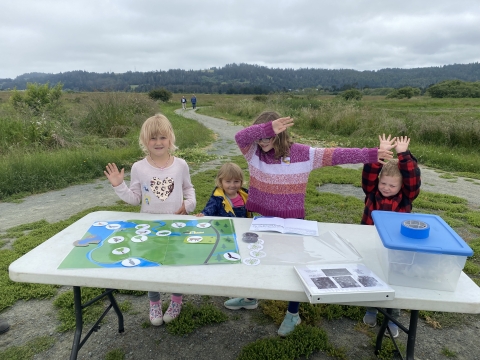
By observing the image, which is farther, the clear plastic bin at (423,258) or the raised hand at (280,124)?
the raised hand at (280,124)

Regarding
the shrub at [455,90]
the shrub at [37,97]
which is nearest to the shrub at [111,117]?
the shrub at [37,97]

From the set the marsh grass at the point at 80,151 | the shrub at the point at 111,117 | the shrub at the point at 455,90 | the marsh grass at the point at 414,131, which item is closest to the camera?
the marsh grass at the point at 80,151

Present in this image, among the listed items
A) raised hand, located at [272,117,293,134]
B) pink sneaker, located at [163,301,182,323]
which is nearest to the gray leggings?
pink sneaker, located at [163,301,182,323]

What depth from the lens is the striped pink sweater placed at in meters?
2.48

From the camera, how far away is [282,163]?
102 inches

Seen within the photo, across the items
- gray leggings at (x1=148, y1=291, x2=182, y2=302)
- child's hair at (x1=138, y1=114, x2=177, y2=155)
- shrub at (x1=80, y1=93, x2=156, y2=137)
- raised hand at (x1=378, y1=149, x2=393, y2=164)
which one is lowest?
gray leggings at (x1=148, y1=291, x2=182, y2=302)

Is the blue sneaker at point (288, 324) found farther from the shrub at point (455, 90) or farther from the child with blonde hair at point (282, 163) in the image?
the shrub at point (455, 90)

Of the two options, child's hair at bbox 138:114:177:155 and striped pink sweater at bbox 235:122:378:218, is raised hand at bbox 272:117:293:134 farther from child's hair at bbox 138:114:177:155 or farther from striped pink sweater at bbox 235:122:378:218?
child's hair at bbox 138:114:177:155

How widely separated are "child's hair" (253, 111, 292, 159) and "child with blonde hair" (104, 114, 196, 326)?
2.58 ft

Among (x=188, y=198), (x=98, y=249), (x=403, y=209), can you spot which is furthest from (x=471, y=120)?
(x=98, y=249)

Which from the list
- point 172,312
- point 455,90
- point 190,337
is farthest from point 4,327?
point 455,90

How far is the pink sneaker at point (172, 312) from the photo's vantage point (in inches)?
108

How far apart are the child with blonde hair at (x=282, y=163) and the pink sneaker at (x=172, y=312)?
2.87 ft

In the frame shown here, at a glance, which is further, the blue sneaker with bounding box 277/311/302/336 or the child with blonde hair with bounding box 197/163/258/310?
the child with blonde hair with bounding box 197/163/258/310
